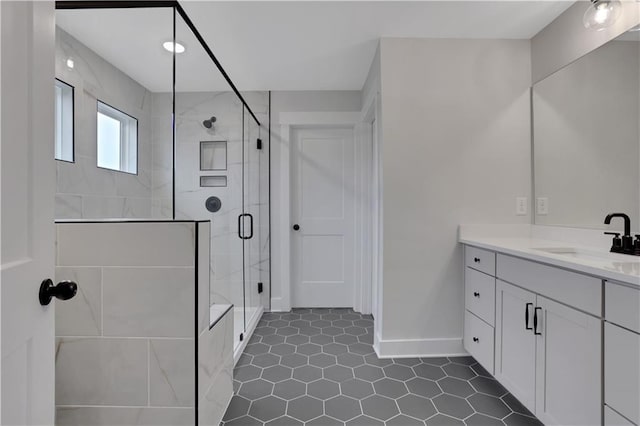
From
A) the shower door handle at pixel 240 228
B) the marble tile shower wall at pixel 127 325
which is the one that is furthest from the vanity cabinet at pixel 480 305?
the shower door handle at pixel 240 228

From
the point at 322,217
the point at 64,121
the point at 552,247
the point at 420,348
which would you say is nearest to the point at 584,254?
the point at 552,247

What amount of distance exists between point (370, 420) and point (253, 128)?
8.41ft

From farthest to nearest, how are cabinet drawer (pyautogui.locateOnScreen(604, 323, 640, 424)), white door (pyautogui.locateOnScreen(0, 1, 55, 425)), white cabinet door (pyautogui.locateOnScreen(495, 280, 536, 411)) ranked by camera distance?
1. white cabinet door (pyautogui.locateOnScreen(495, 280, 536, 411))
2. cabinet drawer (pyautogui.locateOnScreen(604, 323, 640, 424))
3. white door (pyautogui.locateOnScreen(0, 1, 55, 425))

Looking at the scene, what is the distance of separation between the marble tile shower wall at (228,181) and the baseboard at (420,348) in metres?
1.17

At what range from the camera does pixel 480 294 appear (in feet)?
6.49

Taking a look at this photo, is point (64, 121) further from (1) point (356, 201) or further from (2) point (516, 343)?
(2) point (516, 343)

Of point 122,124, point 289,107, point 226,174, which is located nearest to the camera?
point 122,124

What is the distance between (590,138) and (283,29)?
6.71 ft

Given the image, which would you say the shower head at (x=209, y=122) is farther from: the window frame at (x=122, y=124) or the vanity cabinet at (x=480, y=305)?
the vanity cabinet at (x=480, y=305)

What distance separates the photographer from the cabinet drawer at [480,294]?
1854 millimetres

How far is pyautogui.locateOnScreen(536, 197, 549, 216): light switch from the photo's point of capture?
7.00ft

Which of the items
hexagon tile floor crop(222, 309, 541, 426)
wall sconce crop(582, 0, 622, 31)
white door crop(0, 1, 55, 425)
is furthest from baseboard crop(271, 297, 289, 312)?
wall sconce crop(582, 0, 622, 31)

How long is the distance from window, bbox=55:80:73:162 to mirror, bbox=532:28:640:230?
9.09ft

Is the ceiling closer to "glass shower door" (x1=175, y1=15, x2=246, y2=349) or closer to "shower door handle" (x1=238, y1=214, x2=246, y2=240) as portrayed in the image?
"glass shower door" (x1=175, y1=15, x2=246, y2=349)
